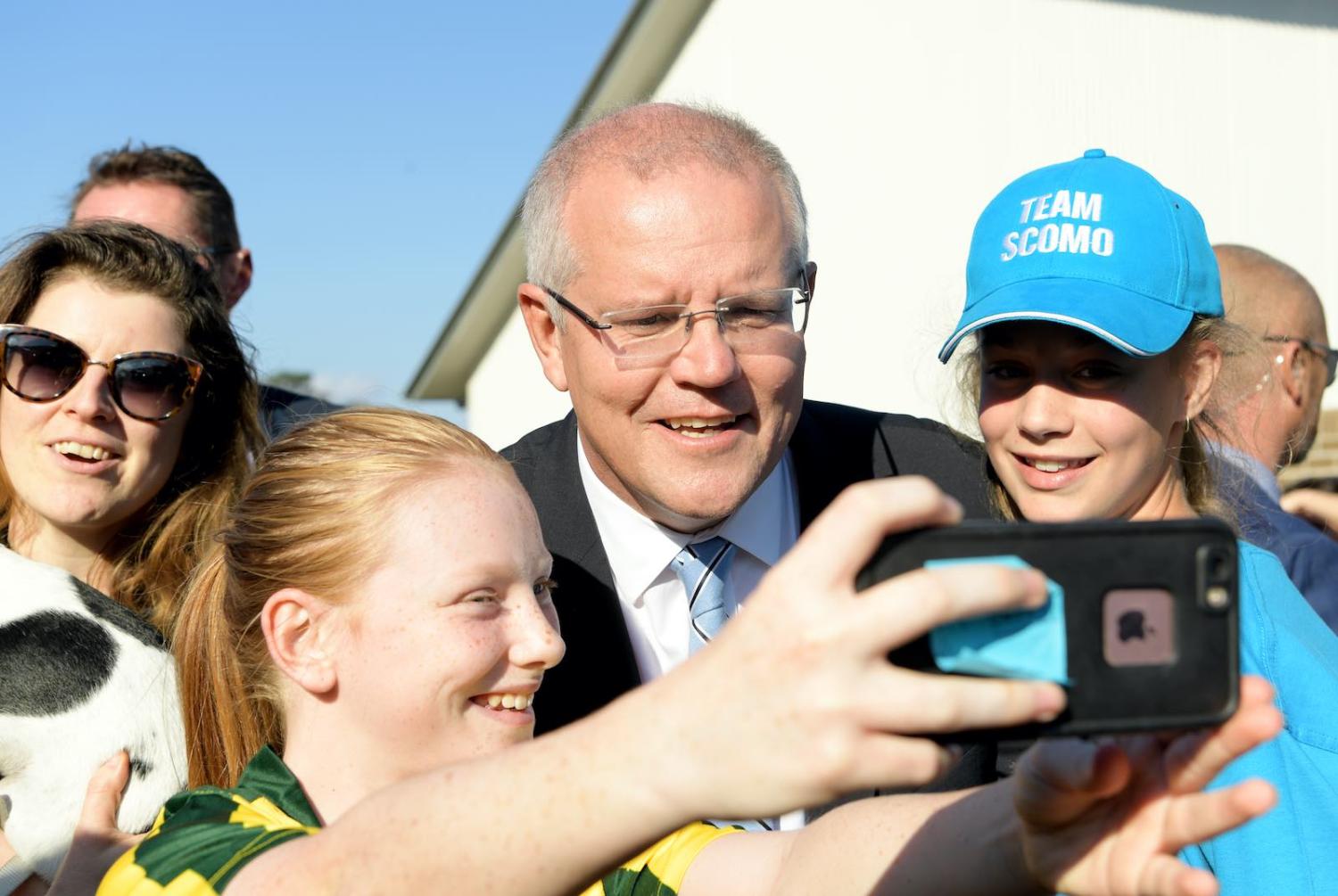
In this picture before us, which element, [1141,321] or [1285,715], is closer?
[1285,715]

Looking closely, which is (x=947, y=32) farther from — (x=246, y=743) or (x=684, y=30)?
(x=246, y=743)

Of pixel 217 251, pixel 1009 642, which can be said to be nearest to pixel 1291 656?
pixel 1009 642

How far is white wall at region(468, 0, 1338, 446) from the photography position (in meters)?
9.44

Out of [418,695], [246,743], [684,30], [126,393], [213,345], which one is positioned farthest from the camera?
[684,30]

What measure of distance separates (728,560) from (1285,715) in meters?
1.51

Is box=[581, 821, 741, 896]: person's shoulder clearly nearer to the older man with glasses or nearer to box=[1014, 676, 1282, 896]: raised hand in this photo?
box=[1014, 676, 1282, 896]: raised hand

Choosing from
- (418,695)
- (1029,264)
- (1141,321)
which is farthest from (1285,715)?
(418,695)

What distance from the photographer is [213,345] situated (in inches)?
130

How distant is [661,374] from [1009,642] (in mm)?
2031

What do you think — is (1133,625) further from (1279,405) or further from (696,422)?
(1279,405)

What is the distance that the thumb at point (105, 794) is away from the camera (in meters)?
2.46

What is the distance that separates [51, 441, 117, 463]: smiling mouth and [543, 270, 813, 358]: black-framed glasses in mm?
1116

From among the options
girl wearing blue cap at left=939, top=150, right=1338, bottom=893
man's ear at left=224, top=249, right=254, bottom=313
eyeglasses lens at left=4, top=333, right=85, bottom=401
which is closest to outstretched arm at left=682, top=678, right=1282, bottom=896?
girl wearing blue cap at left=939, top=150, right=1338, bottom=893

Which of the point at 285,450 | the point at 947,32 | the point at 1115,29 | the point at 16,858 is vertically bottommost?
the point at 16,858
